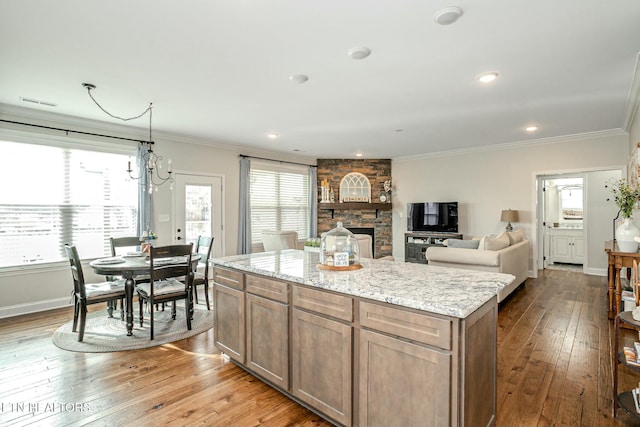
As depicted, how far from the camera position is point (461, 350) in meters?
1.50

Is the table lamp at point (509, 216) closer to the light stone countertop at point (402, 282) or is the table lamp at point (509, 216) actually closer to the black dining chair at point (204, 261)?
the light stone countertop at point (402, 282)

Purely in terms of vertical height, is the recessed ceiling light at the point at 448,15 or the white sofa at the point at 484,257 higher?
the recessed ceiling light at the point at 448,15

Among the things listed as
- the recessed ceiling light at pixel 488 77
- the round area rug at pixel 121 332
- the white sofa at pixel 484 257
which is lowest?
the round area rug at pixel 121 332

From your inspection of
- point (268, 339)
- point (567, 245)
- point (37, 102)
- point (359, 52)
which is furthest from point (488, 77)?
point (567, 245)

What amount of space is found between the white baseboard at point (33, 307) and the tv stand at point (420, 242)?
6448mm

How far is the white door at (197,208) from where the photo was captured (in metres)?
5.82

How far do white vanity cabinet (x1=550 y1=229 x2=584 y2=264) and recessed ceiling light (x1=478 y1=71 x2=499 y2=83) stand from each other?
20.9 ft

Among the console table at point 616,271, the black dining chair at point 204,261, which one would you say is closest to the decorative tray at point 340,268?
the black dining chair at point 204,261

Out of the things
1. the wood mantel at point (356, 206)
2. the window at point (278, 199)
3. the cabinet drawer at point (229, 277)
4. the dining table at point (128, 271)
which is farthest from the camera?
the wood mantel at point (356, 206)

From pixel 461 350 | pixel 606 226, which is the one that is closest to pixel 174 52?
pixel 461 350

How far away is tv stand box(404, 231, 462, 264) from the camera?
290 inches

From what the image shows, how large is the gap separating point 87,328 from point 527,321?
5152mm

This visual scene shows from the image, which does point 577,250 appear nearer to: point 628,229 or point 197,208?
point 628,229

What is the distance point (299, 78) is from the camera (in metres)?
3.26
